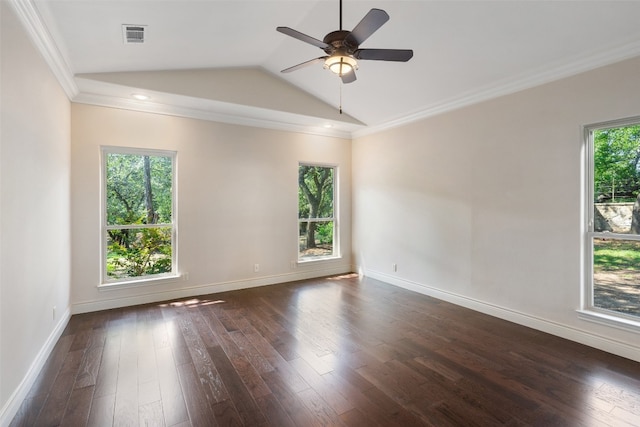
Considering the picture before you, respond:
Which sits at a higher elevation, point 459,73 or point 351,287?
point 459,73

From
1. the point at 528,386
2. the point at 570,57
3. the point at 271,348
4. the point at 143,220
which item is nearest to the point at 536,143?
the point at 570,57

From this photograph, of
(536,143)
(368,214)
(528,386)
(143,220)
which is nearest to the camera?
(528,386)

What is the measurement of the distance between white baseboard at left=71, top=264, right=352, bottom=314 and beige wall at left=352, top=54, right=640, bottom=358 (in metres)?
1.32

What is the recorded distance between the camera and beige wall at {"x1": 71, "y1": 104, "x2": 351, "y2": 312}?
385 centimetres

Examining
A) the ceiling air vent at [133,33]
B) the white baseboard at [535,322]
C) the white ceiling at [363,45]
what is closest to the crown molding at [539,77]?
the white ceiling at [363,45]

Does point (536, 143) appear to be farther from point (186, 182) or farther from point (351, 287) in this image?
point (186, 182)

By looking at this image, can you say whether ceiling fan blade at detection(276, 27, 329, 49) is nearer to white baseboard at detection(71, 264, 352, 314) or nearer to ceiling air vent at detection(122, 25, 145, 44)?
ceiling air vent at detection(122, 25, 145, 44)

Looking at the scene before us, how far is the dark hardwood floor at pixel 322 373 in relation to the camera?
78.9 inches

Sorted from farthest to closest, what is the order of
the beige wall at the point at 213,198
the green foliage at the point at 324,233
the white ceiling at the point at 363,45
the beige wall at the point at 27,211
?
the green foliage at the point at 324,233, the beige wall at the point at 213,198, the white ceiling at the point at 363,45, the beige wall at the point at 27,211

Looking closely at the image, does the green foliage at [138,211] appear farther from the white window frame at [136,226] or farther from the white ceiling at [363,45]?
the white ceiling at [363,45]

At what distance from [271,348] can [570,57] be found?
3942mm

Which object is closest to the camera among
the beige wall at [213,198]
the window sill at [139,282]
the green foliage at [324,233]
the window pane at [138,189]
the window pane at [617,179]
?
the window pane at [617,179]

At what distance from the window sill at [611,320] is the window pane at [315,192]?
391cm

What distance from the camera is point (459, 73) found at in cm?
357
